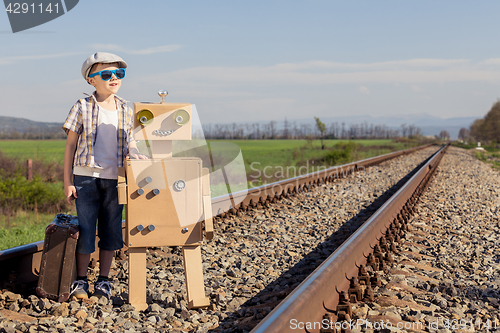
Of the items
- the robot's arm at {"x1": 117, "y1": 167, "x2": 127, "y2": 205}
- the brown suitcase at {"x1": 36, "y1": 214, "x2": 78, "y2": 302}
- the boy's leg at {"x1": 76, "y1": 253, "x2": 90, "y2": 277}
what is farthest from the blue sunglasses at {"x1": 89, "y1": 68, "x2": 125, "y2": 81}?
the boy's leg at {"x1": 76, "y1": 253, "x2": 90, "y2": 277}

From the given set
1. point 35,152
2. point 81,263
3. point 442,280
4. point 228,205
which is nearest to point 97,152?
point 81,263

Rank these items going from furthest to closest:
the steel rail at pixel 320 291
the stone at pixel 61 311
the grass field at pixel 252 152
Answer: the grass field at pixel 252 152 < the stone at pixel 61 311 < the steel rail at pixel 320 291

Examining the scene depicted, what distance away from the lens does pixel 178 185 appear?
125 inches

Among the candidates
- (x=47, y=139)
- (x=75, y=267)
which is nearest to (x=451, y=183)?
(x=75, y=267)

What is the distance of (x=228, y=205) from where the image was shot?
20.9 ft

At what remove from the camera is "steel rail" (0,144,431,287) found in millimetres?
3434

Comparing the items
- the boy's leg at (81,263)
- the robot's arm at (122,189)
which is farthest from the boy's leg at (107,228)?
the robot's arm at (122,189)

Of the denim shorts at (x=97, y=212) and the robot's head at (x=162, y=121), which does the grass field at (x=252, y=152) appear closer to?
the denim shorts at (x=97, y=212)

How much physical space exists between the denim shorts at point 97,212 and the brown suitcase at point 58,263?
9 centimetres

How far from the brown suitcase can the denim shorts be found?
0.09m

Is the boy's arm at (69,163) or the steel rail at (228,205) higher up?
the boy's arm at (69,163)

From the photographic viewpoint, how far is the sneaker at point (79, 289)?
3.24 m

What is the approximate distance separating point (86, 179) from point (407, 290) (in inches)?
105

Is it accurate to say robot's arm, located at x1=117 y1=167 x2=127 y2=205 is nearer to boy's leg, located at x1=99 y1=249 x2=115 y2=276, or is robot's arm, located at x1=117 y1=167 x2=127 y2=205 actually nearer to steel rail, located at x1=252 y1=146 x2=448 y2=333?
boy's leg, located at x1=99 y1=249 x2=115 y2=276
